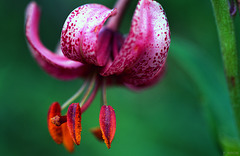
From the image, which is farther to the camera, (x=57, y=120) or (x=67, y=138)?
(x=67, y=138)

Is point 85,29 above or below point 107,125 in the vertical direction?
above

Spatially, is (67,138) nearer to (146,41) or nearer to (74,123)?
(74,123)

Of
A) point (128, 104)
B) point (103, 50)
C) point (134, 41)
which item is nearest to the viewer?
point (134, 41)

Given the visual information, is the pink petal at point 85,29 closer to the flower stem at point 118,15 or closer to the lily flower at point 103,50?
the lily flower at point 103,50

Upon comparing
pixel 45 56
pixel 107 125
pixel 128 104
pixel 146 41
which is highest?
pixel 146 41

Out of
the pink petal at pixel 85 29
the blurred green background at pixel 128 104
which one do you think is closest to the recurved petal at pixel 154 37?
the pink petal at pixel 85 29

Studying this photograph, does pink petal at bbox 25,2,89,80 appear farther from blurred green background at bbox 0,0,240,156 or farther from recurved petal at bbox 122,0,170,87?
blurred green background at bbox 0,0,240,156

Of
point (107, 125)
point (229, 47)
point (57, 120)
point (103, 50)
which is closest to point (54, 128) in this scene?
point (57, 120)

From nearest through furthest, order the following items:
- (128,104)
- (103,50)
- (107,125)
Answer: (107,125), (103,50), (128,104)
